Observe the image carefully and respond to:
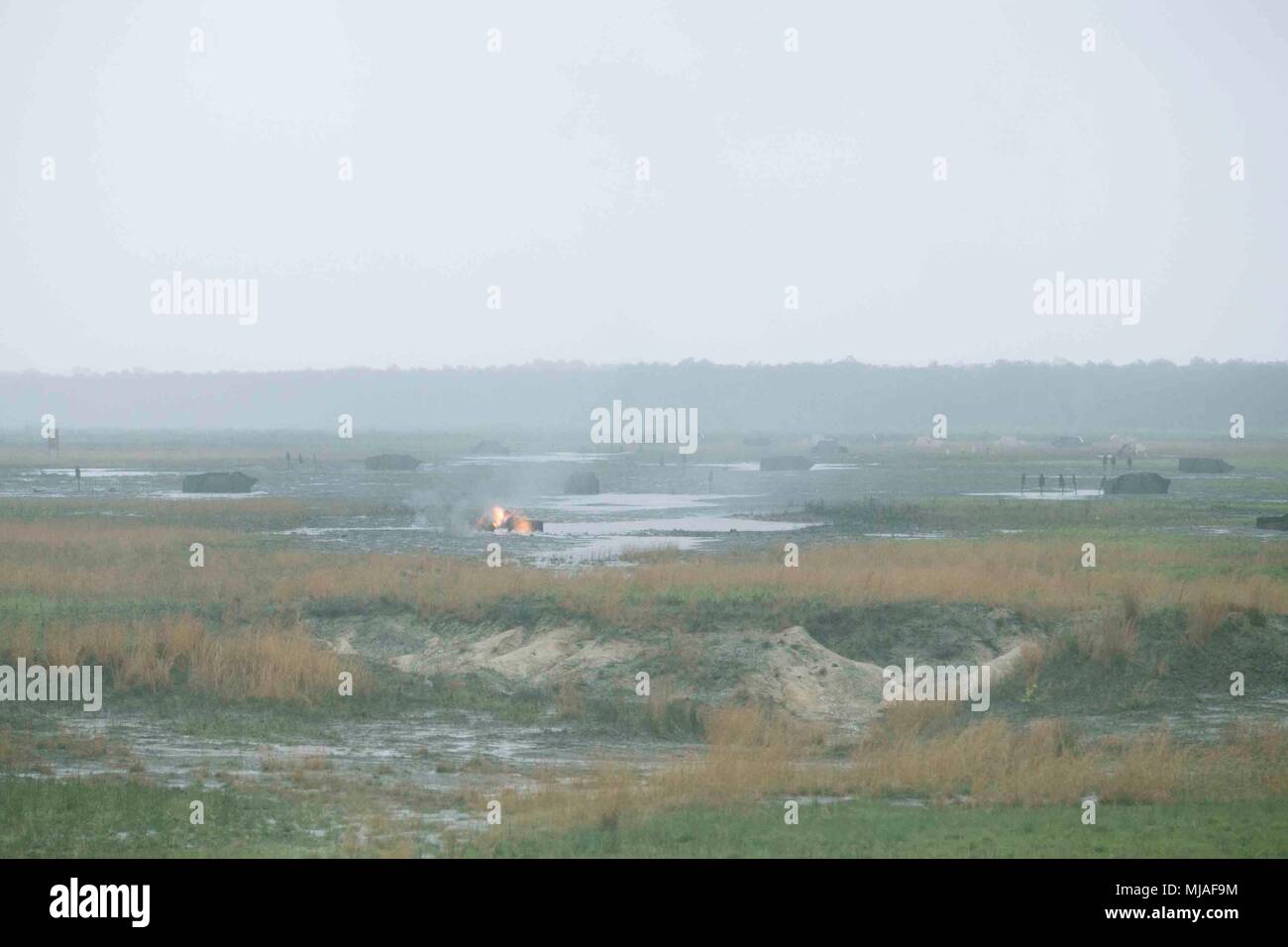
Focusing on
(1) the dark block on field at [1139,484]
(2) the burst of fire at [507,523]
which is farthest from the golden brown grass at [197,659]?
(1) the dark block on field at [1139,484]

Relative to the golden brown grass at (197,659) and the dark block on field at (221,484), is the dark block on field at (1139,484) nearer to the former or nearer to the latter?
the dark block on field at (221,484)

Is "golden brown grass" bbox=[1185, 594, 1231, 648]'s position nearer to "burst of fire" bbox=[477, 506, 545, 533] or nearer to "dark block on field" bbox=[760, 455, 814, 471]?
"burst of fire" bbox=[477, 506, 545, 533]

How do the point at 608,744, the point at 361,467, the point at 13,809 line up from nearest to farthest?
the point at 13,809, the point at 608,744, the point at 361,467

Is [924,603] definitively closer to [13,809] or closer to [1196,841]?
[1196,841]
